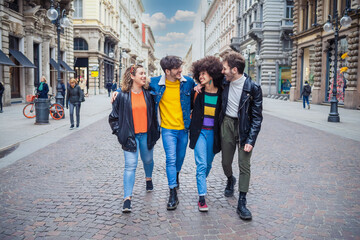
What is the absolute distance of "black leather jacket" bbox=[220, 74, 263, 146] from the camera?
386cm

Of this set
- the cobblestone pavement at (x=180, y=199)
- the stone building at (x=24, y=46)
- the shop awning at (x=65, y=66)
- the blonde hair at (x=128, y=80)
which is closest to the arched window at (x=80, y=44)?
the shop awning at (x=65, y=66)

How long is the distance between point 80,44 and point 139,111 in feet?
124

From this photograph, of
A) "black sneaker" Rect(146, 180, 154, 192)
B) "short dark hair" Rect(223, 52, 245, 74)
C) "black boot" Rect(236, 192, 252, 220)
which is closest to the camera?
"black boot" Rect(236, 192, 252, 220)

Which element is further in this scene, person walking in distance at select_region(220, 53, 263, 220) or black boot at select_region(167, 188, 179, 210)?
black boot at select_region(167, 188, 179, 210)

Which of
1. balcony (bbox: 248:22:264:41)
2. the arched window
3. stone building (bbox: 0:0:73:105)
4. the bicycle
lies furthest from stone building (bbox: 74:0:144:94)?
the bicycle

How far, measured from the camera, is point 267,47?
36375mm

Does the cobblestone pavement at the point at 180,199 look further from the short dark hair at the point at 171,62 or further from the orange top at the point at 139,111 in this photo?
the short dark hair at the point at 171,62

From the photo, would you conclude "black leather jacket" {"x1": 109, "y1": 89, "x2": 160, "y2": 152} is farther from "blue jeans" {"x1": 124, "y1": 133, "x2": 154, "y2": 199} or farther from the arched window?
the arched window

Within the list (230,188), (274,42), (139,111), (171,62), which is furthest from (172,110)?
(274,42)

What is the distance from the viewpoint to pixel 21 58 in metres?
20.9

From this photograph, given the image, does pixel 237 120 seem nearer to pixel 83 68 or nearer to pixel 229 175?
pixel 229 175

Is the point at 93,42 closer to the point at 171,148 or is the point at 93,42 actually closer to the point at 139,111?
the point at 139,111

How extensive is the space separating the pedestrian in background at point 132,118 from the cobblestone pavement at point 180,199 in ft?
1.67

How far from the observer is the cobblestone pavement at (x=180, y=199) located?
349 centimetres
